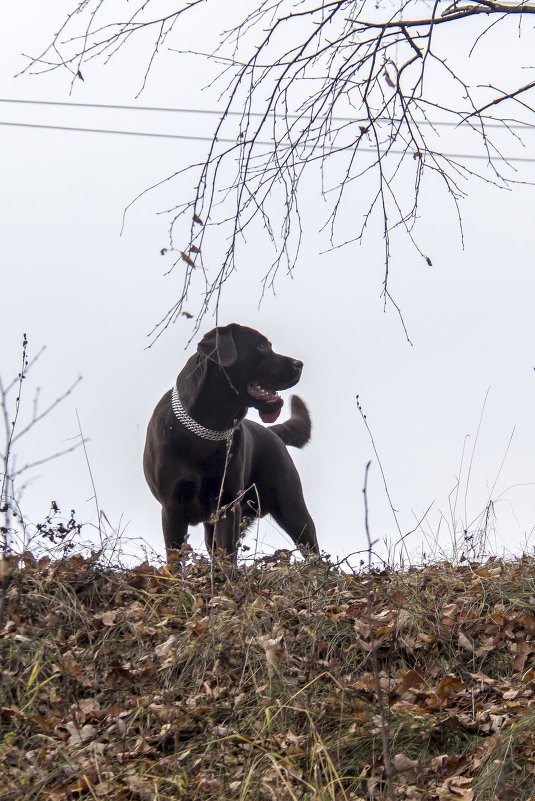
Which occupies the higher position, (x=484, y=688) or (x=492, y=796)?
(x=484, y=688)

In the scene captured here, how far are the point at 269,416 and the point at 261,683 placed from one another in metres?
3.74

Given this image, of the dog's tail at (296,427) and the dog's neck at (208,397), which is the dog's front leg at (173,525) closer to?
the dog's neck at (208,397)

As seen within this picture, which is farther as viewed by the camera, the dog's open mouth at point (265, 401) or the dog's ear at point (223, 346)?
the dog's open mouth at point (265, 401)

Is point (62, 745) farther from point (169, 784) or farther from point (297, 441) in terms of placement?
point (297, 441)

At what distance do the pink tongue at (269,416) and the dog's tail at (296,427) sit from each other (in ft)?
1.95

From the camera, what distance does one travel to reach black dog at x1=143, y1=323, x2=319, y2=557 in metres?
7.08

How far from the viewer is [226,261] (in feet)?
14.3

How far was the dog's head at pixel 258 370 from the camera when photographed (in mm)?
7645

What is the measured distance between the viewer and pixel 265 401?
304 inches

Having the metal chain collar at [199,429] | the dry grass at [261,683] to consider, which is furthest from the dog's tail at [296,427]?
the dry grass at [261,683]

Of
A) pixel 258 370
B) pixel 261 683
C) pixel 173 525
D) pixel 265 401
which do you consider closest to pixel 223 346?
pixel 258 370

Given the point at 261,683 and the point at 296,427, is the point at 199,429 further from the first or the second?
the point at 261,683

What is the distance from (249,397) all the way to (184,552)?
81.5 inches

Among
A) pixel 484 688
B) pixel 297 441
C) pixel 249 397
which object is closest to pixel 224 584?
pixel 484 688
